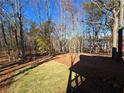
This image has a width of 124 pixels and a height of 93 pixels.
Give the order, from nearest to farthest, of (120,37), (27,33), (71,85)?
(71,85), (120,37), (27,33)

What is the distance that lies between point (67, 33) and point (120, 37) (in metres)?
24.9

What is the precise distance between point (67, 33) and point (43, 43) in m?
7.29

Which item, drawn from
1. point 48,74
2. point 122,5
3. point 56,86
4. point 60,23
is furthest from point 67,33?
point 56,86

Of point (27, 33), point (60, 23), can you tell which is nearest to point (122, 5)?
point (60, 23)

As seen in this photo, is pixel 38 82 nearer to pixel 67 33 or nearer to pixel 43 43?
pixel 43 43

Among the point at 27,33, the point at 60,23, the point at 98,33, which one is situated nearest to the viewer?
the point at 60,23

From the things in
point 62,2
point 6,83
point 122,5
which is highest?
point 62,2

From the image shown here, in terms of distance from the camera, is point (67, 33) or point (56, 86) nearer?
point (56, 86)

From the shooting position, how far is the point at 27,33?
5341 cm

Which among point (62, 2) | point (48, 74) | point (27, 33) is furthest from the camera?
point (27, 33)

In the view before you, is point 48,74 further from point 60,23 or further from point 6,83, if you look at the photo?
point 60,23

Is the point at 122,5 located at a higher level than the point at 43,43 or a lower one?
higher

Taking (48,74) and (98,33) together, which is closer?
(48,74)

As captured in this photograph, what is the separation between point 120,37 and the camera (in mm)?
16125
